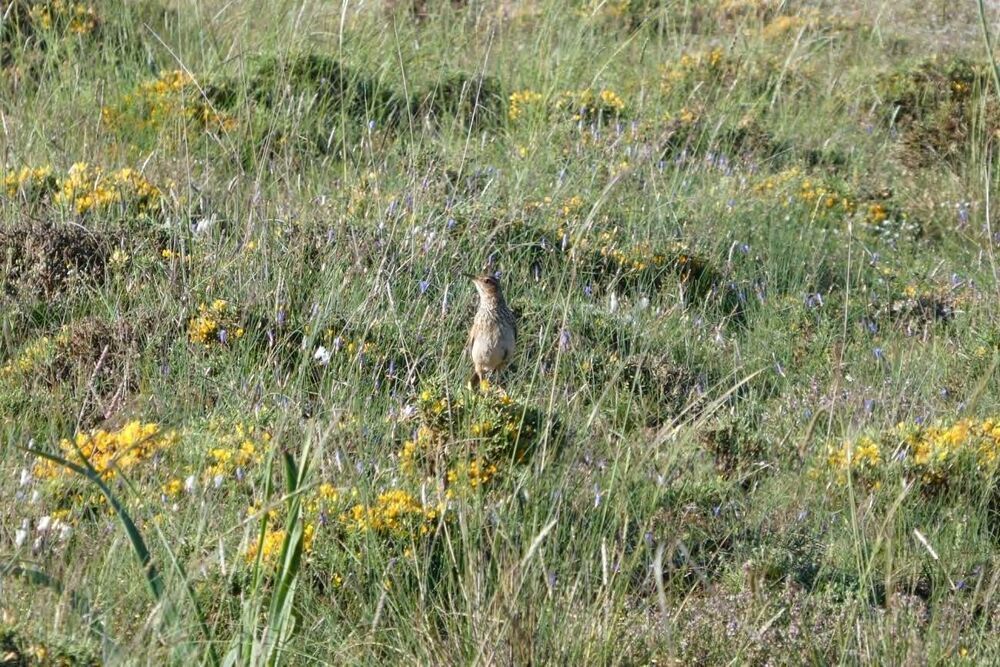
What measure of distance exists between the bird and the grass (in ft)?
0.44

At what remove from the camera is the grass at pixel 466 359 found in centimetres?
294

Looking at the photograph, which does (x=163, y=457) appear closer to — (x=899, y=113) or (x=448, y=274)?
(x=448, y=274)

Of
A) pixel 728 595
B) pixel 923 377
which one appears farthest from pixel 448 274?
pixel 728 595

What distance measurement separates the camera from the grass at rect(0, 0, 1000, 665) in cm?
294

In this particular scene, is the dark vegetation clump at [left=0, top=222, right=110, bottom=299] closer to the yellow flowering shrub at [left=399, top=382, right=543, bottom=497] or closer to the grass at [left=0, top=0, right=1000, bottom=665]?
the grass at [left=0, top=0, right=1000, bottom=665]

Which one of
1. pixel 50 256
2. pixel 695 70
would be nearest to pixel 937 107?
pixel 695 70

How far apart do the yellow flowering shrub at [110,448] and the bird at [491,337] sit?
3.80 ft

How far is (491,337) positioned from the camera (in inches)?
182

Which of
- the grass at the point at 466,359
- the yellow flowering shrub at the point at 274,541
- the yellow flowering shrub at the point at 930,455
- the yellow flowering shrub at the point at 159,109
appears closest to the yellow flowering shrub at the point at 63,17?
the grass at the point at 466,359

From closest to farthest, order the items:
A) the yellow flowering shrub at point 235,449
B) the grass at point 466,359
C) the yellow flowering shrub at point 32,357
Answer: the grass at point 466,359
the yellow flowering shrub at point 235,449
the yellow flowering shrub at point 32,357

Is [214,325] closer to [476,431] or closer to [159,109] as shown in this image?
[476,431]

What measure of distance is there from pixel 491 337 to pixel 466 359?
12 centimetres

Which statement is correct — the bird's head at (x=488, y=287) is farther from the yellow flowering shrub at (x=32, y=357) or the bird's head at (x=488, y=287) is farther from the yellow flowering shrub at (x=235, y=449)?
the yellow flowering shrub at (x=32, y=357)

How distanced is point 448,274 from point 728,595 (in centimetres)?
210
